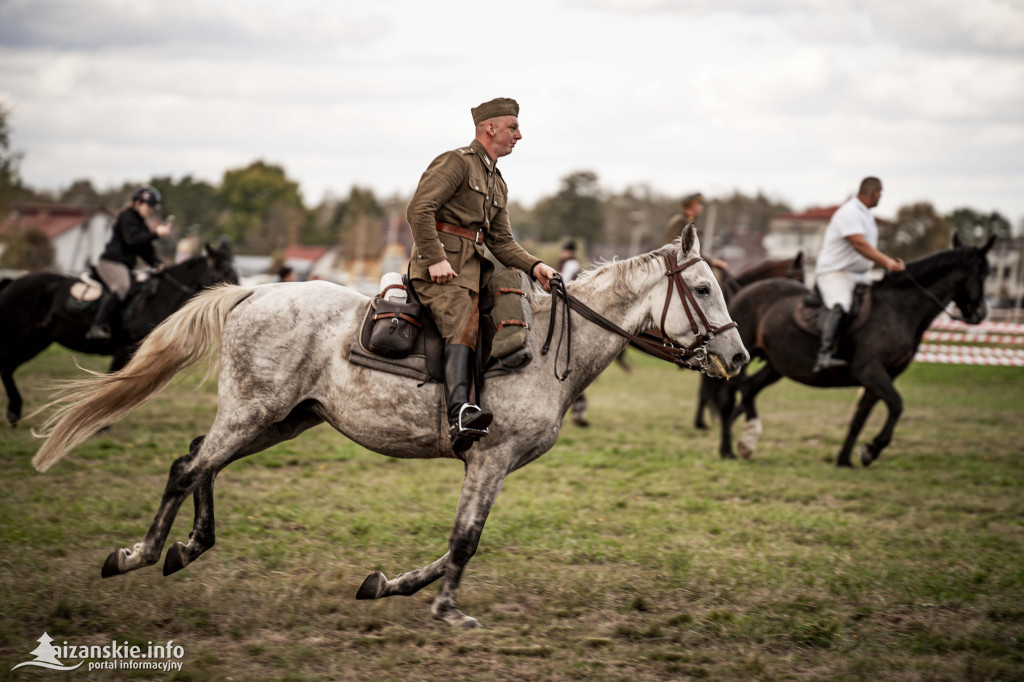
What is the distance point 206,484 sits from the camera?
17.2ft

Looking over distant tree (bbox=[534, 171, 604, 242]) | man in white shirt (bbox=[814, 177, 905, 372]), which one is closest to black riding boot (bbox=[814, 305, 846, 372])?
man in white shirt (bbox=[814, 177, 905, 372])

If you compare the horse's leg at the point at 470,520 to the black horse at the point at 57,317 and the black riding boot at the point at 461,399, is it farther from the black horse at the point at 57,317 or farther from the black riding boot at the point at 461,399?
the black horse at the point at 57,317

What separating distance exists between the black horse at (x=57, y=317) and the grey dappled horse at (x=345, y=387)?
5.78 m

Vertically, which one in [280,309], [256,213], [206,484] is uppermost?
[256,213]

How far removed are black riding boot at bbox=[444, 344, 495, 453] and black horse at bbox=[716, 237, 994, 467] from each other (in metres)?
5.87

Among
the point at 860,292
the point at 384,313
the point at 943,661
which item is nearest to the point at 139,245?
the point at 384,313

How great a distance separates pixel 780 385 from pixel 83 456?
15.2 m

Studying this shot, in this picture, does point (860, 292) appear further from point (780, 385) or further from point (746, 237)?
point (746, 237)

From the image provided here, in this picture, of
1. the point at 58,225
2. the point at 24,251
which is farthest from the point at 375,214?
→ the point at 24,251

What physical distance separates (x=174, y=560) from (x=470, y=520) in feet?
6.20

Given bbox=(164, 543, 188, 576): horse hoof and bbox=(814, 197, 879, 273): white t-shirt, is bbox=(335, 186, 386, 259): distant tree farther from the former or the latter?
bbox=(164, 543, 188, 576): horse hoof

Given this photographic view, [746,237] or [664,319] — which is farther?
[746,237]
